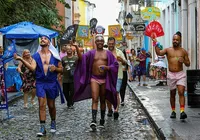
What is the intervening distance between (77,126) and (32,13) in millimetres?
12901

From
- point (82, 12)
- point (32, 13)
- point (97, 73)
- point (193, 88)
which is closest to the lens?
point (97, 73)

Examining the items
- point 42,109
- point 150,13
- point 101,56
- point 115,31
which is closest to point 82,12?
point 115,31

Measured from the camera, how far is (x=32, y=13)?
2141 cm

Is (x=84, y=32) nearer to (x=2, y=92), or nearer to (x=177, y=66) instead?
(x=2, y=92)

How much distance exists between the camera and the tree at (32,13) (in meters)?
18.5

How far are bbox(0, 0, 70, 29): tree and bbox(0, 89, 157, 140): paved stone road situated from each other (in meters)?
6.88

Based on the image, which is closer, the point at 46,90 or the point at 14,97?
the point at 46,90

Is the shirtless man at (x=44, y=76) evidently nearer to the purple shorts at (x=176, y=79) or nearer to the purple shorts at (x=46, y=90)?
the purple shorts at (x=46, y=90)

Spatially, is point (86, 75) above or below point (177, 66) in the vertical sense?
below

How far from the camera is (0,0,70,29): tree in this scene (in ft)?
60.6

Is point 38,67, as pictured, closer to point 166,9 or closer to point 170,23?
point 170,23

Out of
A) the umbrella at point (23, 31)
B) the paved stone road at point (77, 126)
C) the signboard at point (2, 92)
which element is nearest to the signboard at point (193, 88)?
the paved stone road at point (77, 126)

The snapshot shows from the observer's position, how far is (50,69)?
831 centimetres

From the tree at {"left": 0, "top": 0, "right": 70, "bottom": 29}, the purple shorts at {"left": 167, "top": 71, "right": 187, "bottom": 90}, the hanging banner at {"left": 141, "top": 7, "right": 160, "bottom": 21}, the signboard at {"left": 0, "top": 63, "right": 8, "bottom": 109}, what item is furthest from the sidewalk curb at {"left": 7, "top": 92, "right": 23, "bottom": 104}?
the hanging banner at {"left": 141, "top": 7, "right": 160, "bottom": 21}
